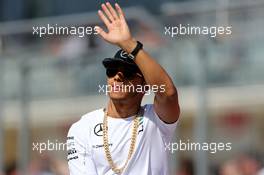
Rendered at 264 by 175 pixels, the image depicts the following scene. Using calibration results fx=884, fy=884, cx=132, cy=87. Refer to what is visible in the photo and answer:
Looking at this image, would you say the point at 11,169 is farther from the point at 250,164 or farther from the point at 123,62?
the point at 123,62

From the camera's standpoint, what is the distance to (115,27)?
3.58 m

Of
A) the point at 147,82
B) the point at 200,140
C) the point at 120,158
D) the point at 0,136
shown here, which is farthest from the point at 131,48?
the point at 0,136

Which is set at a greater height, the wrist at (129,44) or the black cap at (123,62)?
the wrist at (129,44)

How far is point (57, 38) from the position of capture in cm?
816

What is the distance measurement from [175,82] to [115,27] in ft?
12.1

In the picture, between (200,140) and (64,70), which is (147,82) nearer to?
(200,140)

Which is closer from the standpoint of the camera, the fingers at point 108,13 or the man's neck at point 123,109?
the fingers at point 108,13

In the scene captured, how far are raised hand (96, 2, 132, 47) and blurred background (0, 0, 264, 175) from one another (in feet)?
10.8

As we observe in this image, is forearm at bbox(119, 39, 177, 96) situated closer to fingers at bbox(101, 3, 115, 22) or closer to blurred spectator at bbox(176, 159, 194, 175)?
fingers at bbox(101, 3, 115, 22)

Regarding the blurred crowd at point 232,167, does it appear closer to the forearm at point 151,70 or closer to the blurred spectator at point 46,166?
the blurred spectator at point 46,166

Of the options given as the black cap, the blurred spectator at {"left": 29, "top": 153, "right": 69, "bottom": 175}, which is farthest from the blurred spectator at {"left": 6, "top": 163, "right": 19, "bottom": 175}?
the black cap

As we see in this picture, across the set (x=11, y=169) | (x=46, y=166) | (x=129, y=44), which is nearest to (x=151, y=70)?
(x=129, y=44)

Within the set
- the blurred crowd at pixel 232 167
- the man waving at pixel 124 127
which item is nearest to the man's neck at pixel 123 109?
the man waving at pixel 124 127

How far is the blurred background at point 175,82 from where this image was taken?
6.98 m
